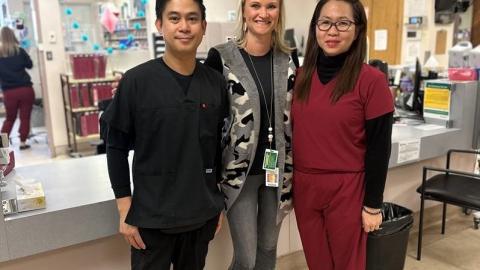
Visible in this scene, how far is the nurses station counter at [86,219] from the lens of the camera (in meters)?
1.50

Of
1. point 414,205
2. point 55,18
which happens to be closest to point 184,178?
point 414,205

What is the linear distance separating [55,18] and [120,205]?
4.89 meters

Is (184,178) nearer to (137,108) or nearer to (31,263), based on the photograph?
(137,108)

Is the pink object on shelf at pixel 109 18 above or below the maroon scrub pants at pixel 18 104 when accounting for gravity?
above

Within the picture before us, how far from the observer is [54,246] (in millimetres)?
1544

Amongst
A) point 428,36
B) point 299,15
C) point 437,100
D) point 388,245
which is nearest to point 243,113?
point 388,245

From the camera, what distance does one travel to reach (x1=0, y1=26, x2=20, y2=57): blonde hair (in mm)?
5487

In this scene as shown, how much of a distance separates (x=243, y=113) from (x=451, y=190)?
1.54 meters

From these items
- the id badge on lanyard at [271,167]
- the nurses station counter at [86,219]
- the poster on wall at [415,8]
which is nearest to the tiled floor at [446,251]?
the nurses station counter at [86,219]

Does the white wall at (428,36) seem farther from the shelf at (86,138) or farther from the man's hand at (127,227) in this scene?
the man's hand at (127,227)

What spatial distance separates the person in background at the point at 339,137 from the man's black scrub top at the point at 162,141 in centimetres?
44

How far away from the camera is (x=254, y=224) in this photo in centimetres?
164

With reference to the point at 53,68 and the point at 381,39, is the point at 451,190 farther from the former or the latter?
the point at 53,68

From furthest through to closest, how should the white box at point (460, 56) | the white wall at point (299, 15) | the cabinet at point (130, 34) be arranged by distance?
the white wall at point (299, 15) < the cabinet at point (130, 34) < the white box at point (460, 56)
